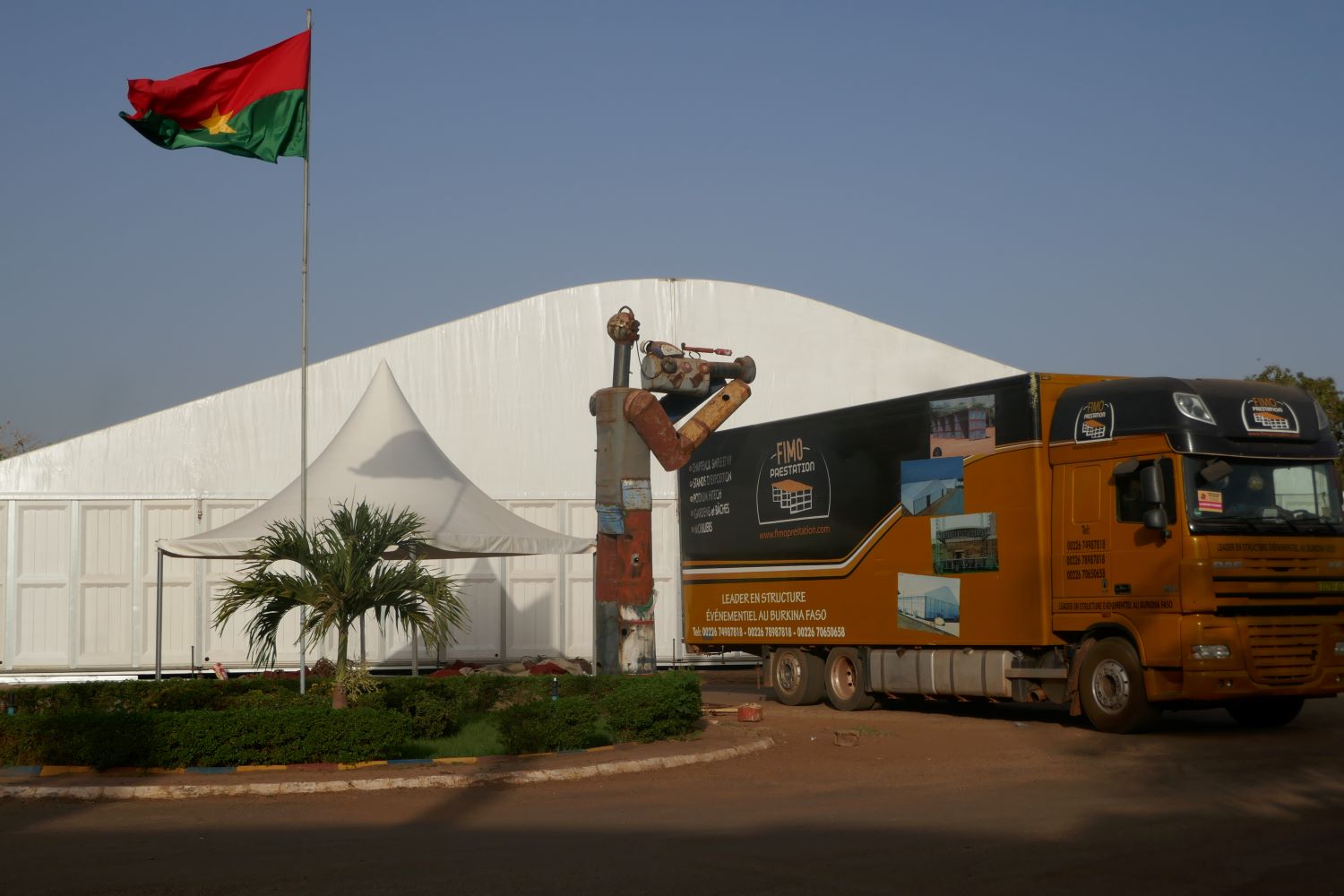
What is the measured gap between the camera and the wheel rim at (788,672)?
19.8 meters

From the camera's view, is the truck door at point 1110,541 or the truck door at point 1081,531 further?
the truck door at point 1081,531

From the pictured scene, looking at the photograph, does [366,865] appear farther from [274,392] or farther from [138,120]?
[274,392]

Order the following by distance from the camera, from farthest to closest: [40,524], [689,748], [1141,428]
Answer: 1. [40,524]
2. [1141,428]
3. [689,748]

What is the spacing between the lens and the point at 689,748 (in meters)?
13.4

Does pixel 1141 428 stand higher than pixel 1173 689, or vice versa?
pixel 1141 428

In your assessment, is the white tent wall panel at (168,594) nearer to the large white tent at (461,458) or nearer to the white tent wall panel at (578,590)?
the large white tent at (461,458)

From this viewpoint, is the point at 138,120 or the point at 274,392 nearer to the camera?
the point at 138,120

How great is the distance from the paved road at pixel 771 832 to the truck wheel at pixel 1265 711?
200 cm

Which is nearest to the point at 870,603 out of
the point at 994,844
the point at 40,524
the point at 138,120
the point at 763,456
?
the point at 763,456

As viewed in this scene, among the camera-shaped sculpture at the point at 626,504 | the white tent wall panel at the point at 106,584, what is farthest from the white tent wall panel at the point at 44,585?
the camera-shaped sculpture at the point at 626,504

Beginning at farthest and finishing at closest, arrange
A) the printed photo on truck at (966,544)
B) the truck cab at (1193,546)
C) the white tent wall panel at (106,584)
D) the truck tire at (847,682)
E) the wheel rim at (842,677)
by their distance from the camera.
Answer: the white tent wall panel at (106,584)
the wheel rim at (842,677)
the truck tire at (847,682)
the printed photo on truck at (966,544)
the truck cab at (1193,546)

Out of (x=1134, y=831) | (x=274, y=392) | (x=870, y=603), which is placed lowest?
(x=1134, y=831)

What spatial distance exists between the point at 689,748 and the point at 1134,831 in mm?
5164

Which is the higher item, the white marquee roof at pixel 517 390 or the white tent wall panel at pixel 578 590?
the white marquee roof at pixel 517 390
